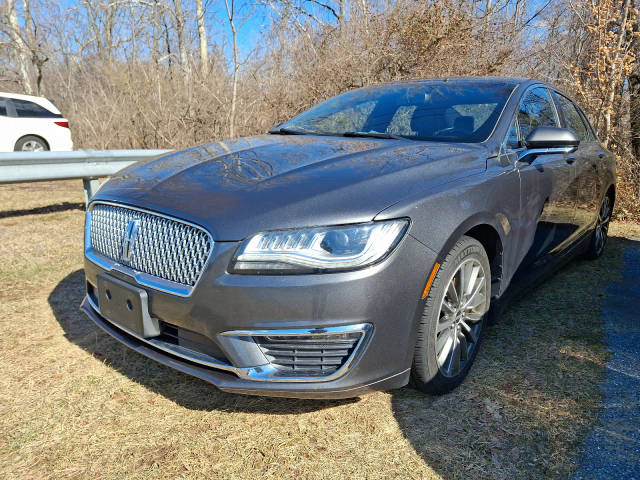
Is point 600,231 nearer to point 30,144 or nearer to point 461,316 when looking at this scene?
point 461,316

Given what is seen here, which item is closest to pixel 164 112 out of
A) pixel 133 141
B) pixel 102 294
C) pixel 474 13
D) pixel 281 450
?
pixel 133 141

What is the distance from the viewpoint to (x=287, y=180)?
2.06 m

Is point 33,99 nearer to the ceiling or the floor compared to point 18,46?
nearer to the floor

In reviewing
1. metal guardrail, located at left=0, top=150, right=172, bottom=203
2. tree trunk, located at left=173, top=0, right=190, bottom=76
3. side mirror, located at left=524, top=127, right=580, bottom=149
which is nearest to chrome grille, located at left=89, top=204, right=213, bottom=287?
side mirror, located at left=524, top=127, right=580, bottom=149

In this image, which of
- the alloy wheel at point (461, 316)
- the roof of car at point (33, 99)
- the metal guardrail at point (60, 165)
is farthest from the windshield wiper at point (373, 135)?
the roof of car at point (33, 99)

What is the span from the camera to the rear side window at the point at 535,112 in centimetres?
295

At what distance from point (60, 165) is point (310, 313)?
16.5 ft

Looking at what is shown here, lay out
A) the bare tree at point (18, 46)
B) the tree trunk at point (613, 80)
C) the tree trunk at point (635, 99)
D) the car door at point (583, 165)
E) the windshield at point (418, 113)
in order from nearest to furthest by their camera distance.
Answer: the windshield at point (418, 113), the car door at point (583, 165), the tree trunk at point (613, 80), the tree trunk at point (635, 99), the bare tree at point (18, 46)

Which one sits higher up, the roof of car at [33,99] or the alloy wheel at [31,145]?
the roof of car at [33,99]

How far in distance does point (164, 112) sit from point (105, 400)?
327 inches

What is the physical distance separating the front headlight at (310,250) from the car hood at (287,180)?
35 millimetres

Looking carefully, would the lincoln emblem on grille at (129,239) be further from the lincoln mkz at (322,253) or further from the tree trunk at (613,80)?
the tree trunk at (613,80)

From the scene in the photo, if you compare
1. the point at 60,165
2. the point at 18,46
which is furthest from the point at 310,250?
the point at 18,46

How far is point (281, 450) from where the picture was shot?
200 centimetres
